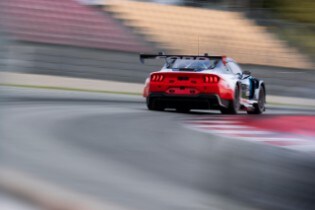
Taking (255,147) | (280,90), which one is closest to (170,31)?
(280,90)

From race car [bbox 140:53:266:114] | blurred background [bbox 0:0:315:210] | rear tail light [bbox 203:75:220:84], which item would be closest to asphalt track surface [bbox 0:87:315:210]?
blurred background [bbox 0:0:315:210]

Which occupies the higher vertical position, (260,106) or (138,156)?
(260,106)

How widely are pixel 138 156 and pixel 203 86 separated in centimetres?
70

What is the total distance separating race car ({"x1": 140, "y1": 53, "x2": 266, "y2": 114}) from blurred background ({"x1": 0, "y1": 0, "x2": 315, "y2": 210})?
7cm

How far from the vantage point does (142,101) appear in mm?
5055

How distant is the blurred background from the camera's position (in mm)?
2348

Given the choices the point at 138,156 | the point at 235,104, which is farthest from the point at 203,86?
the point at 235,104

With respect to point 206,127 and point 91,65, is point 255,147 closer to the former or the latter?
point 206,127

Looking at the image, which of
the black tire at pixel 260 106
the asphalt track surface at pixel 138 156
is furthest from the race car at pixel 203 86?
the asphalt track surface at pixel 138 156

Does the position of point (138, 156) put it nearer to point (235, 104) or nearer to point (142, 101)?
point (142, 101)

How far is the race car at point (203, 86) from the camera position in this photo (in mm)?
3078

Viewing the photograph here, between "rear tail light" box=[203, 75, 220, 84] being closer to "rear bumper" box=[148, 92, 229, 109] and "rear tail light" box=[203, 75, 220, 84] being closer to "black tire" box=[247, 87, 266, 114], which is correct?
"rear bumper" box=[148, 92, 229, 109]

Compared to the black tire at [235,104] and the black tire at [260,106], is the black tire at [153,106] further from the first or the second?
the black tire at [260,106]

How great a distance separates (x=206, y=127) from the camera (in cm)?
291
